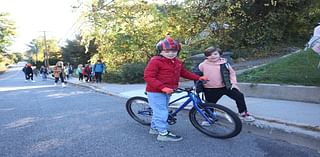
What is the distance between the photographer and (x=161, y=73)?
5461mm

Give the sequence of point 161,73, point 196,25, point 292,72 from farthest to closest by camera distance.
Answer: point 196,25 → point 292,72 → point 161,73

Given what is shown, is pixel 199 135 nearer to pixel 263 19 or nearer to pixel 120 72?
pixel 120 72

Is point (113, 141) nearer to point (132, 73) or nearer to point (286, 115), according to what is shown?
point (286, 115)

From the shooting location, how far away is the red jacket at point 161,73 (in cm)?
536

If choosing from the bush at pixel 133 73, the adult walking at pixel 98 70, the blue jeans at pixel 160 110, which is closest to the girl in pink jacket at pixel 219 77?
the blue jeans at pixel 160 110

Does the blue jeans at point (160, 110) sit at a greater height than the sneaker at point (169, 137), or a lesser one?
greater

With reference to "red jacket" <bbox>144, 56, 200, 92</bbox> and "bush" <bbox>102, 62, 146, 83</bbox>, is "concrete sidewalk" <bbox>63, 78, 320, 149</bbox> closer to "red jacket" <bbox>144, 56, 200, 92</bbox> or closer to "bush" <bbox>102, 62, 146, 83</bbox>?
"red jacket" <bbox>144, 56, 200, 92</bbox>

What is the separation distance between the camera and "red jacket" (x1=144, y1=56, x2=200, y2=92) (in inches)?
211

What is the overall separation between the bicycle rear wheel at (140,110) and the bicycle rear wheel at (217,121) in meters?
0.97

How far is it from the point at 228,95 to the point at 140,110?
1.68 meters

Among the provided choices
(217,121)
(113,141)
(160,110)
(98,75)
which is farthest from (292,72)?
(98,75)

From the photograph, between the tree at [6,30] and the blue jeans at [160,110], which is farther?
the tree at [6,30]

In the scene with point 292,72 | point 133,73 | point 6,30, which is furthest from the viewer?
point 6,30

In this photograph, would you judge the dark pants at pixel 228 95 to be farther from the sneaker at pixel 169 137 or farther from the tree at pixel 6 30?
the tree at pixel 6 30
